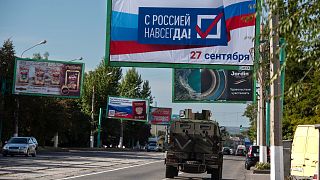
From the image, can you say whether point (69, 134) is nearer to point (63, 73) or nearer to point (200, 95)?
point (63, 73)

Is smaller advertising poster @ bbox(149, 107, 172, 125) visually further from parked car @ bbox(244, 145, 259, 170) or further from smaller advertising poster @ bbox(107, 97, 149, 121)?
parked car @ bbox(244, 145, 259, 170)

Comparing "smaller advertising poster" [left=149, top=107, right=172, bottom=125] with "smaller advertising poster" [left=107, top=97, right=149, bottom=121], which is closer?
"smaller advertising poster" [left=107, top=97, right=149, bottom=121]

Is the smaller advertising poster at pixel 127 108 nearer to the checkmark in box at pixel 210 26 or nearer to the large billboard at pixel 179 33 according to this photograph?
the large billboard at pixel 179 33

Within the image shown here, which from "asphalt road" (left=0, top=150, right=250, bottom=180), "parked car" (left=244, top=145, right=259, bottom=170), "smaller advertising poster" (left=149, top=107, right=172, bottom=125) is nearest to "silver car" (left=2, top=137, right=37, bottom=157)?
"asphalt road" (left=0, top=150, right=250, bottom=180)

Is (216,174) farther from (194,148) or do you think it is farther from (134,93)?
(134,93)

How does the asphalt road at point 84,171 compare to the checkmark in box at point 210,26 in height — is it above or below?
below

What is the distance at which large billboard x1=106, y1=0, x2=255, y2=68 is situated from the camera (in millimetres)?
17578

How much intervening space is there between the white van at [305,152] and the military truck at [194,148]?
4.34 meters

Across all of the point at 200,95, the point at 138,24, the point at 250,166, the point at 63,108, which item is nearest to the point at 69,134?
the point at 63,108

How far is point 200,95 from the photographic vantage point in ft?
169

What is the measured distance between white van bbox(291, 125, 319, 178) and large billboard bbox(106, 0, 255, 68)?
13.2ft

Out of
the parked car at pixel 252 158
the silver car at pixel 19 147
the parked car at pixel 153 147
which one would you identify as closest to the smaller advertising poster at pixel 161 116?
the parked car at pixel 153 147

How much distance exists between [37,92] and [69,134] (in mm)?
29196

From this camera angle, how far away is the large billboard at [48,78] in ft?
177
